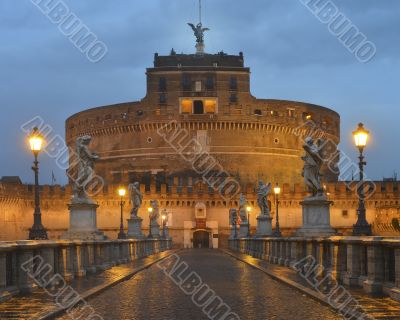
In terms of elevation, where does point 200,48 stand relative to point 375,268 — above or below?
above

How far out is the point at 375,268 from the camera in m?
10.9

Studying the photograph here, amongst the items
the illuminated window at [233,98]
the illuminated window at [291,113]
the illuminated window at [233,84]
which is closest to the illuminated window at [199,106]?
the illuminated window at [233,98]

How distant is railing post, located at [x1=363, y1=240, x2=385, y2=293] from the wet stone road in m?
0.95

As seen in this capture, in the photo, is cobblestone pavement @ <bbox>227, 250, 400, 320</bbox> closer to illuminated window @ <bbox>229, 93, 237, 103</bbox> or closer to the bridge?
the bridge

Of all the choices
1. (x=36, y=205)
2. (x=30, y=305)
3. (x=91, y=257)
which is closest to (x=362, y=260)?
(x=30, y=305)

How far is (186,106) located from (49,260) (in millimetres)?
75210

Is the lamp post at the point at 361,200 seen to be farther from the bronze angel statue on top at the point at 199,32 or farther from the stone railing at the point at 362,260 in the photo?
the bronze angel statue on top at the point at 199,32

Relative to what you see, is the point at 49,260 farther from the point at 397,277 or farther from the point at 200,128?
the point at 200,128

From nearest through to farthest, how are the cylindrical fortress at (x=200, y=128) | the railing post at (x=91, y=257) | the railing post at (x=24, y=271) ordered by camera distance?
the railing post at (x=24, y=271) → the railing post at (x=91, y=257) → the cylindrical fortress at (x=200, y=128)

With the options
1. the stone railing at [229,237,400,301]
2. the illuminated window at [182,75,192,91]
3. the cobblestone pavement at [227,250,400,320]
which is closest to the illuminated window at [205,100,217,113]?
the illuminated window at [182,75,192,91]

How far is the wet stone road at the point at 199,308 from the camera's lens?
9.30 metres

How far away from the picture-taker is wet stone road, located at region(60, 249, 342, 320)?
9.30m

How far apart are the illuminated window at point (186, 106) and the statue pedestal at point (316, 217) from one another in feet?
227

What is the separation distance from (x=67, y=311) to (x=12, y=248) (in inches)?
59.7
